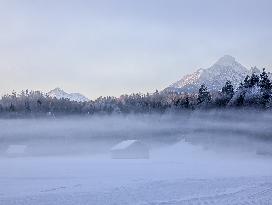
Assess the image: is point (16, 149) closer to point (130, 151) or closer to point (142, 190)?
point (130, 151)

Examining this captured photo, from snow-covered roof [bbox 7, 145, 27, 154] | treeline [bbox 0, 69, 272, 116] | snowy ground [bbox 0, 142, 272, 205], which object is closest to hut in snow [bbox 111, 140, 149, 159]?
treeline [bbox 0, 69, 272, 116]

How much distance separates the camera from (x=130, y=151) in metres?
93.2

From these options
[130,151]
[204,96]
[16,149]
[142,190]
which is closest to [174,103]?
[204,96]

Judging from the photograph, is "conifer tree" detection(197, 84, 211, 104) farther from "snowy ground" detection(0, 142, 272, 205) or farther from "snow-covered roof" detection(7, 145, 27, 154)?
"snowy ground" detection(0, 142, 272, 205)

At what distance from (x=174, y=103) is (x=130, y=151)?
1554 inches

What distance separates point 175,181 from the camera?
45406 millimetres

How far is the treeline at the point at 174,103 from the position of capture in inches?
3331

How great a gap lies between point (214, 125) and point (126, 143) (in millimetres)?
16396

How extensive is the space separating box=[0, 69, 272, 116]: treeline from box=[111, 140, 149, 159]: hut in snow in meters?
15.6

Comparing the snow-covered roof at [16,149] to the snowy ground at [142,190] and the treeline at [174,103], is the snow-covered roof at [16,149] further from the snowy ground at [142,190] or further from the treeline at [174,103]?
the snowy ground at [142,190]

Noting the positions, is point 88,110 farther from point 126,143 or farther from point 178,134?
point 126,143

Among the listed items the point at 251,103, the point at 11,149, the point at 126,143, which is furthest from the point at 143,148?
the point at 11,149

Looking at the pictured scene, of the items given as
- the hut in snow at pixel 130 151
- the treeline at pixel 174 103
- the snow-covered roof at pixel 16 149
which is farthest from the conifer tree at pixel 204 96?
the snow-covered roof at pixel 16 149

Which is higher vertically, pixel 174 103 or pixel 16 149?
Answer: pixel 174 103
